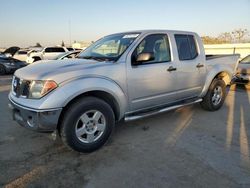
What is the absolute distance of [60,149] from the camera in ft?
12.6

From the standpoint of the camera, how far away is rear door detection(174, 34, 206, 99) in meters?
4.88

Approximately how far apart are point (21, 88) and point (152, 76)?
2.14 metres

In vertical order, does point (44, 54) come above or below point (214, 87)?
above

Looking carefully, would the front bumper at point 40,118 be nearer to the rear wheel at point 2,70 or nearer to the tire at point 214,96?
the tire at point 214,96

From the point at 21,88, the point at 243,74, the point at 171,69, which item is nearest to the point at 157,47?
Result: the point at 171,69

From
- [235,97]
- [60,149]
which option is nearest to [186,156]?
[60,149]

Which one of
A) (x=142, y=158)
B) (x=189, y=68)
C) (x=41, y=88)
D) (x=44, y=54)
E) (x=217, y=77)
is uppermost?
(x=44, y=54)

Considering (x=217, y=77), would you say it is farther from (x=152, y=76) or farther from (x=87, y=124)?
(x=87, y=124)

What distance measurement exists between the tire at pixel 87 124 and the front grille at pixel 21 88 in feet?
2.16

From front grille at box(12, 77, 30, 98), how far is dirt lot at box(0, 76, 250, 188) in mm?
900

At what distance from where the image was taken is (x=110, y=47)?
4570 millimetres

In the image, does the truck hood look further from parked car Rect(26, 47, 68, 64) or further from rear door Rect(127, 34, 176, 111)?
parked car Rect(26, 47, 68, 64)

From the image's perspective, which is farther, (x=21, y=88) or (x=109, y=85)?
(x=109, y=85)

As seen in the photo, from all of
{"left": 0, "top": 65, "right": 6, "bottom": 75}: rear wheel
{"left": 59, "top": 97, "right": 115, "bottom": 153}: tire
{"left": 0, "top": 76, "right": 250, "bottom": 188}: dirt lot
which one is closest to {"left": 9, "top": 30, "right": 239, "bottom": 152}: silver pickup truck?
{"left": 59, "top": 97, "right": 115, "bottom": 153}: tire
